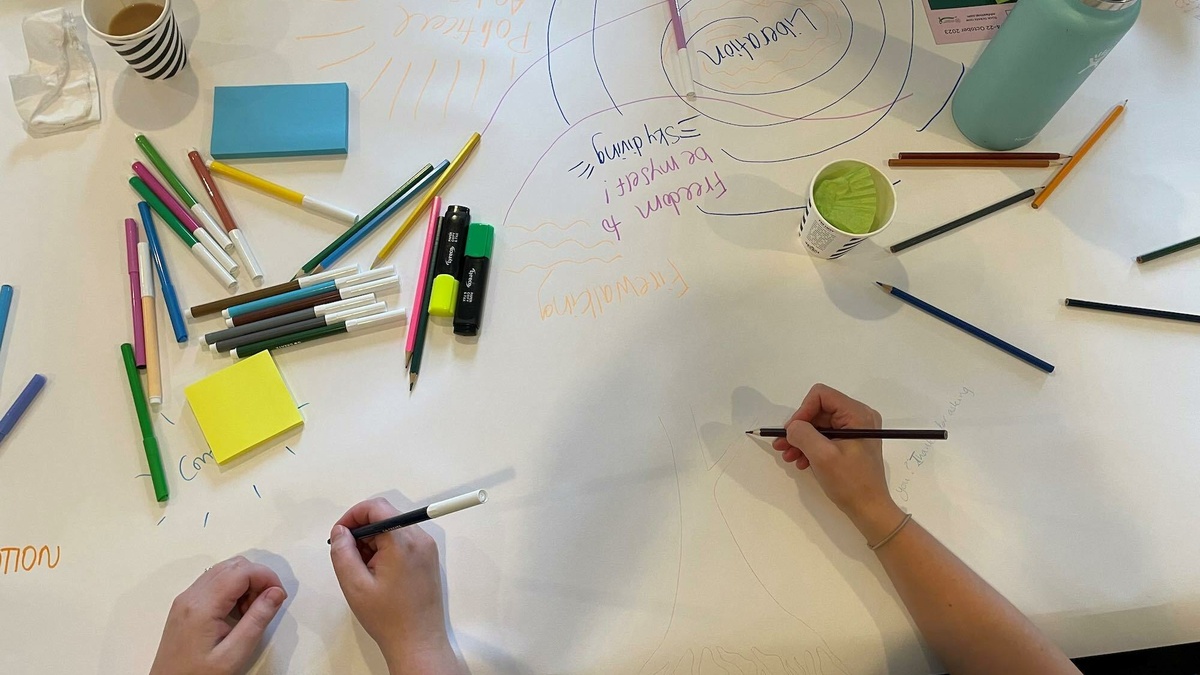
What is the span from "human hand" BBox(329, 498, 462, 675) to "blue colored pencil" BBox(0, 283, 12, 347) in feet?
1.35

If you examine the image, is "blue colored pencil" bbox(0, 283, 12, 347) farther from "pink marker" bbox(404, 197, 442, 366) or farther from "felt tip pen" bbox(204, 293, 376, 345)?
"pink marker" bbox(404, 197, 442, 366)

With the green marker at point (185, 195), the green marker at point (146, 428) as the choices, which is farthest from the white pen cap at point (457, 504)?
the green marker at point (185, 195)

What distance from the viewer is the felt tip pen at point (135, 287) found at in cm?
67

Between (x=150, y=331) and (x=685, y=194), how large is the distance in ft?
1.89

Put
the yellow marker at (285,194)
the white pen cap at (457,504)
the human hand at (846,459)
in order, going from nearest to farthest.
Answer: the white pen cap at (457,504) < the human hand at (846,459) < the yellow marker at (285,194)

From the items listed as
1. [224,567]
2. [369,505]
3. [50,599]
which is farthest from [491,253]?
[50,599]

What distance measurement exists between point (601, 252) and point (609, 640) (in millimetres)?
387

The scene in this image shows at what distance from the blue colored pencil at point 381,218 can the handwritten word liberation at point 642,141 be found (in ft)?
0.57

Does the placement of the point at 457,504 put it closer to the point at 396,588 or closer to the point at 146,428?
the point at 396,588

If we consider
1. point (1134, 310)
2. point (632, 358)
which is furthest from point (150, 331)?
point (1134, 310)

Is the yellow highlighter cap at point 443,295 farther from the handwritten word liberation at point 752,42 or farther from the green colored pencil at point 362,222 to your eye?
the handwritten word liberation at point 752,42

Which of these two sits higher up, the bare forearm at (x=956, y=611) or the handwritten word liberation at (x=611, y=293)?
the handwritten word liberation at (x=611, y=293)

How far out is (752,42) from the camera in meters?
0.83

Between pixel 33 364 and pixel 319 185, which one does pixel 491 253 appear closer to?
pixel 319 185
